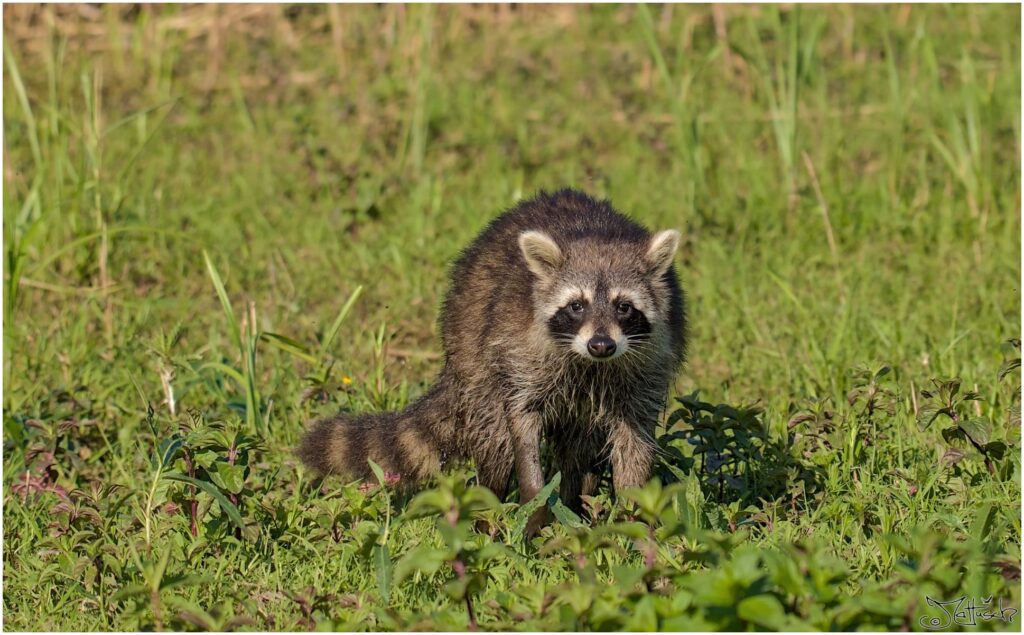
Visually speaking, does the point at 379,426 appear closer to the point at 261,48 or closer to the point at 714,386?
the point at 714,386

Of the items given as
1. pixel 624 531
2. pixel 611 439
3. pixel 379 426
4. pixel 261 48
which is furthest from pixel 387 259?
pixel 624 531

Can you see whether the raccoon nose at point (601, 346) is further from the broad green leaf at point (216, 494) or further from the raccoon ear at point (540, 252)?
the broad green leaf at point (216, 494)

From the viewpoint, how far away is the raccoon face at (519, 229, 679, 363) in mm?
4875

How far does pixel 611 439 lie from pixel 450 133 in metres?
4.06

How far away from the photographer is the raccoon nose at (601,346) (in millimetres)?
4645

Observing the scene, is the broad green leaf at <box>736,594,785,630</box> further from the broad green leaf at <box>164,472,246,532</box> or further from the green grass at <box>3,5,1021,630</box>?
the broad green leaf at <box>164,472,246,532</box>

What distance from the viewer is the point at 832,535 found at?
4.45 m

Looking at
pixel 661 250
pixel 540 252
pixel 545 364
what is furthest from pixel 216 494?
pixel 661 250

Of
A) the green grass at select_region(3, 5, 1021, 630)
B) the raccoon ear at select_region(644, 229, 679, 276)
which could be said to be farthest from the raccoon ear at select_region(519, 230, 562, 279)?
the green grass at select_region(3, 5, 1021, 630)

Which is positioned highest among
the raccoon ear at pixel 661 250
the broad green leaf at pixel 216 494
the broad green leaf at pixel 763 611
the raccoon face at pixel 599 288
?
the raccoon ear at pixel 661 250

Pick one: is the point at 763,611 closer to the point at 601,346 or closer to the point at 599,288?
the point at 601,346

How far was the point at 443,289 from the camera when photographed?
23.2 feet

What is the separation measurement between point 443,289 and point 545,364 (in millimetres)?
2192

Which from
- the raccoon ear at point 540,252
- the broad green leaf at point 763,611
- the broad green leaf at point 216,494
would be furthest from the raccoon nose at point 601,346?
the broad green leaf at point 763,611
